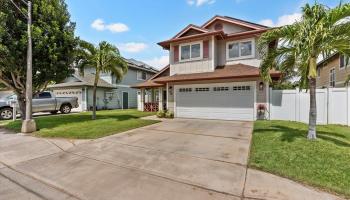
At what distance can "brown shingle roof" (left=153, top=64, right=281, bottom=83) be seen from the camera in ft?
38.4

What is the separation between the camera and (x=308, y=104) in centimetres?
1125

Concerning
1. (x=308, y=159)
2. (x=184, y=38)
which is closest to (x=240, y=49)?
(x=184, y=38)

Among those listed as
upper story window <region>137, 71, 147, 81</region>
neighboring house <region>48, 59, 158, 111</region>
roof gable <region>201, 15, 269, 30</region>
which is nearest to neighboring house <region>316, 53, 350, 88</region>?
roof gable <region>201, 15, 269, 30</region>

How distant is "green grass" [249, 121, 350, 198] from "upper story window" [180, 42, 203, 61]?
27.9 feet

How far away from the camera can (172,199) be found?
3.46 metres

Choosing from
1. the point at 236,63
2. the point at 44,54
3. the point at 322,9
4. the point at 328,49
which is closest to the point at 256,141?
the point at 328,49

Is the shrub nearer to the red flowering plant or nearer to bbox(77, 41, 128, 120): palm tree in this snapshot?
bbox(77, 41, 128, 120): palm tree

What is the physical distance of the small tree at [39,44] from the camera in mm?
9674

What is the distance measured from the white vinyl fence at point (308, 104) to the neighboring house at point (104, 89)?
47.6 ft

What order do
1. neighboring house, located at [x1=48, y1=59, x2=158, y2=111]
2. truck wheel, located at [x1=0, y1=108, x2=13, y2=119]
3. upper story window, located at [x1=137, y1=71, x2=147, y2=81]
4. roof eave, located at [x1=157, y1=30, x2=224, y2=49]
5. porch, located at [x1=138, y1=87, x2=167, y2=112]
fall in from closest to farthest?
roof eave, located at [x1=157, y1=30, x2=224, y2=49]
truck wheel, located at [x1=0, y1=108, x2=13, y2=119]
porch, located at [x1=138, y1=87, x2=167, y2=112]
neighboring house, located at [x1=48, y1=59, x2=158, y2=111]
upper story window, located at [x1=137, y1=71, x2=147, y2=81]

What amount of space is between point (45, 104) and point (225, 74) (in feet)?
49.1

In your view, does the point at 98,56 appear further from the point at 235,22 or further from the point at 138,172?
the point at 138,172

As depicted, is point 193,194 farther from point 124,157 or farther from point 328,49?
point 328,49

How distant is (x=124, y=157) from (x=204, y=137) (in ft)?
11.8
